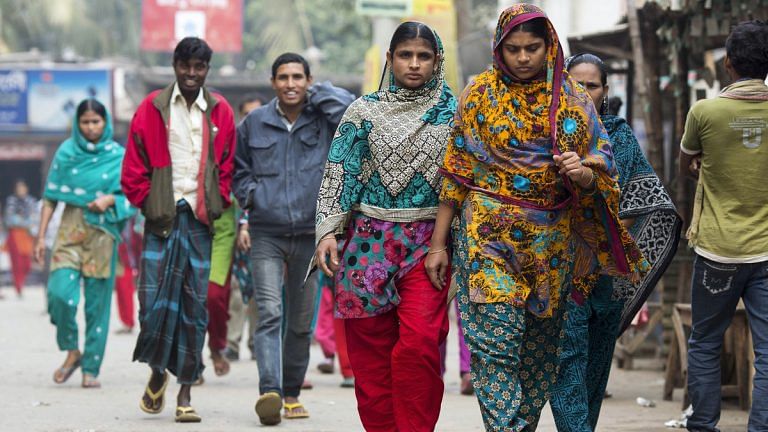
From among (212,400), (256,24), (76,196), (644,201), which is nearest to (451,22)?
(76,196)

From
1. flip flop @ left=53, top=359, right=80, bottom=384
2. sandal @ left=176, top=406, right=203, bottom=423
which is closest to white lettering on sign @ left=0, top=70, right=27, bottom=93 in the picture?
flip flop @ left=53, top=359, right=80, bottom=384

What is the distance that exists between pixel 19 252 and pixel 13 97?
30.6ft

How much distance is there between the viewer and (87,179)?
10008mm

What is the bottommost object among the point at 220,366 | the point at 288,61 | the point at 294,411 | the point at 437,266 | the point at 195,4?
the point at 220,366

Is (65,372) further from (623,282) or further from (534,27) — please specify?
(534,27)

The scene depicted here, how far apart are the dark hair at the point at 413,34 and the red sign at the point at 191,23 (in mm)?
29073

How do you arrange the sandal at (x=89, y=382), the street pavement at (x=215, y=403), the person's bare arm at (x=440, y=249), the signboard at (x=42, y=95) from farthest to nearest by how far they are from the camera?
the signboard at (x=42, y=95)
the sandal at (x=89, y=382)
the street pavement at (x=215, y=403)
the person's bare arm at (x=440, y=249)

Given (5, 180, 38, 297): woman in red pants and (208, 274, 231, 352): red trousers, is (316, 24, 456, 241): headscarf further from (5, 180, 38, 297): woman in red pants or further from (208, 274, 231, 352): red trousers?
(5, 180, 38, 297): woman in red pants

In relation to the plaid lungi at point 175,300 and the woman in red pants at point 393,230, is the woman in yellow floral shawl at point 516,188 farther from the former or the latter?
the plaid lungi at point 175,300

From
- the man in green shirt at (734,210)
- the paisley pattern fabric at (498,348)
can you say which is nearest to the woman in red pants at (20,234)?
the man in green shirt at (734,210)

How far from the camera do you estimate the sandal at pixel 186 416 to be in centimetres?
766

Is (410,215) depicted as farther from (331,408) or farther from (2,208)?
(2,208)

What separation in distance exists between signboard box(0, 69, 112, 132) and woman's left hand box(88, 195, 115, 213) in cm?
2185

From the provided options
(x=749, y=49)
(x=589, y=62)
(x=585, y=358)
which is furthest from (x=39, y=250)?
(x=749, y=49)
